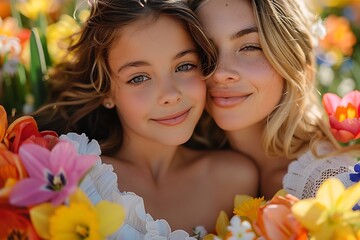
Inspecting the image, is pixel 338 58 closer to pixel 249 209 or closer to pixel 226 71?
pixel 226 71

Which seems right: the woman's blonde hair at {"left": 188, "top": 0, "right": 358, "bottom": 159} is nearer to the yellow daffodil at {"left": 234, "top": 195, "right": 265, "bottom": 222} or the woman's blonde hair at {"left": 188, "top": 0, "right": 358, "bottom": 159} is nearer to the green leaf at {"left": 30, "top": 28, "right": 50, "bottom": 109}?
the yellow daffodil at {"left": 234, "top": 195, "right": 265, "bottom": 222}

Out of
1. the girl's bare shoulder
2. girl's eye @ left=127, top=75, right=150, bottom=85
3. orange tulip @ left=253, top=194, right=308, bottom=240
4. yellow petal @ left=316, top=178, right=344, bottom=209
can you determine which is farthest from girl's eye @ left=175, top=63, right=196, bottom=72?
yellow petal @ left=316, top=178, right=344, bottom=209

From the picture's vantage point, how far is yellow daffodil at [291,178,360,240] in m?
1.16

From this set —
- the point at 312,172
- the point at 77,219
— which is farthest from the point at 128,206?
the point at 312,172

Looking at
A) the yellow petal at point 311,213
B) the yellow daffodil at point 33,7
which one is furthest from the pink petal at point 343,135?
the yellow daffodil at point 33,7

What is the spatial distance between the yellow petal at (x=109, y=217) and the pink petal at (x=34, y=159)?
5.8 inches

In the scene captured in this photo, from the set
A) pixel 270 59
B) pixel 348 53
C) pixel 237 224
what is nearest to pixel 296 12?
pixel 270 59

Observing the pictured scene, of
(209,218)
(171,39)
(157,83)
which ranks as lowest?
(209,218)

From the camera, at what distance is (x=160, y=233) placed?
5.55 ft

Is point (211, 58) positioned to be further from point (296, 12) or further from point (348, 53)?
point (348, 53)

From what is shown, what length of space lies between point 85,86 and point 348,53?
161 cm

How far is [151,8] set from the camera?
1782mm

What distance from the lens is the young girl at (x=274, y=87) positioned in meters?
1.87

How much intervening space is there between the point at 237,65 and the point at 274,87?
6.3 inches
